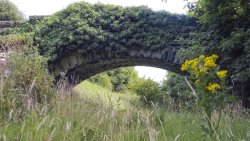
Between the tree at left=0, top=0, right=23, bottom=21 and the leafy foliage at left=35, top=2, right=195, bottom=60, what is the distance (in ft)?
28.3

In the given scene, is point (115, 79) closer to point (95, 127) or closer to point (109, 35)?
point (109, 35)

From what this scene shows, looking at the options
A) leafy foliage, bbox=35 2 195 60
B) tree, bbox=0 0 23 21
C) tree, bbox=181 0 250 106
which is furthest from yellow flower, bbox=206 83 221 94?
tree, bbox=0 0 23 21

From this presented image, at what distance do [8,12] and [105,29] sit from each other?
10.3 meters

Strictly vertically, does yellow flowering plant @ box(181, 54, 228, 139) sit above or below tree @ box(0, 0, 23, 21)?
above

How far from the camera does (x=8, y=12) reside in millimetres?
19250

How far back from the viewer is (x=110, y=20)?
10.8 metres

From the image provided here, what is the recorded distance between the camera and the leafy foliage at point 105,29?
10133 mm

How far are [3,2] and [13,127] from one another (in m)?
18.1

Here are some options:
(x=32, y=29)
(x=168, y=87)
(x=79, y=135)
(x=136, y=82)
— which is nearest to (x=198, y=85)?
(x=79, y=135)

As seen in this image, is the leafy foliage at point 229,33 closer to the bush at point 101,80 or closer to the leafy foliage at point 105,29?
the leafy foliage at point 105,29

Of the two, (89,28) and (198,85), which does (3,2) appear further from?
(198,85)

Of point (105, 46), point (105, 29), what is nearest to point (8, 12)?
point (105, 29)

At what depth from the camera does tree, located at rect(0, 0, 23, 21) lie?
62.8 feet

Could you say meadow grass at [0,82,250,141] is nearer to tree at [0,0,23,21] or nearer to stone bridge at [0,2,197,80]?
stone bridge at [0,2,197,80]
